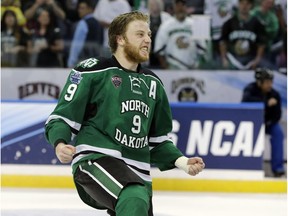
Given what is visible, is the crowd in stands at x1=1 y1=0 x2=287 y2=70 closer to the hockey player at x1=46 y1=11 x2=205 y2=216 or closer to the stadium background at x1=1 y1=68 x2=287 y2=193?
the stadium background at x1=1 y1=68 x2=287 y2=193

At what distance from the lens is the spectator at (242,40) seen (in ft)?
30.5

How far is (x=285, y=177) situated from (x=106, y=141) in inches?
213

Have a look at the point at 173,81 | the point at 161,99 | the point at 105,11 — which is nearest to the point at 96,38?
the point at 105,11

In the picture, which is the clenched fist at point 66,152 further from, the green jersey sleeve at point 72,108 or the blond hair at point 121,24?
the blond hair at point 121,24

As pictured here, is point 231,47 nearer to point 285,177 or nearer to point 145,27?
point 285,177

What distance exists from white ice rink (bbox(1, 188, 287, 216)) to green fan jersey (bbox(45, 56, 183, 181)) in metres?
2.39

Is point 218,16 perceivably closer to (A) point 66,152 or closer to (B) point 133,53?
(B) point 133,53

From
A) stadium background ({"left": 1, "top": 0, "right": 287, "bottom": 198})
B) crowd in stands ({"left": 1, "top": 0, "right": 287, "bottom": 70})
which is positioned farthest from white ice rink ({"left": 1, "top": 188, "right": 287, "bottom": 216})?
crowd in stands ({"left": 1, "top": 0, "right": 287, "bottom": 70})

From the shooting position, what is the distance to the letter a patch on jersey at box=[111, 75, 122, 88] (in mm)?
3410

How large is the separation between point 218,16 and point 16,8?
7.81ft

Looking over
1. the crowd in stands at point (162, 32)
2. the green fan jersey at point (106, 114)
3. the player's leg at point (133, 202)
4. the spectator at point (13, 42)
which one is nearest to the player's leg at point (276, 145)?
the crowd in stands at point (162, 32)

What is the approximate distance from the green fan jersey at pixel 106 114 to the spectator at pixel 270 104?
211 inches

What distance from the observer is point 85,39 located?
9375 millimetres

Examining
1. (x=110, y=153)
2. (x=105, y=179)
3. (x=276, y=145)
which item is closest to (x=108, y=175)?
(x=105, y=179)
